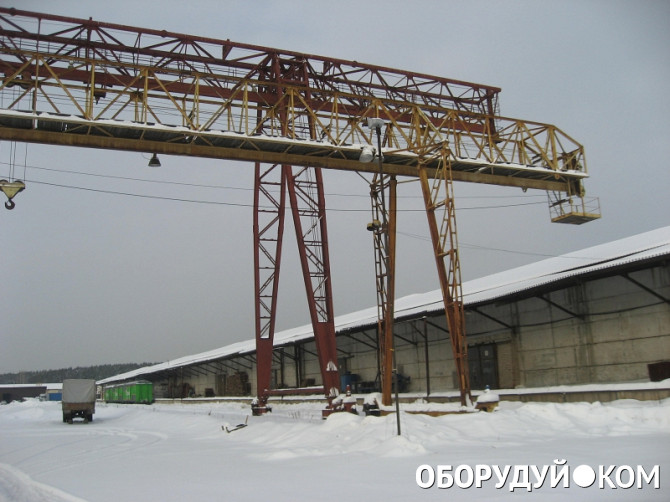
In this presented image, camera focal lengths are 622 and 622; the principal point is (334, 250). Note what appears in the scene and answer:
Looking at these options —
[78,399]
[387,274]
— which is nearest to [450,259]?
[387,274]

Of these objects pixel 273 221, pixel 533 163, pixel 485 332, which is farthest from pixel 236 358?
pixel 533 163

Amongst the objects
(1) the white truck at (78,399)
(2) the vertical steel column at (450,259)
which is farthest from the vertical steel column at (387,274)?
(1) the white truck at (78,399)

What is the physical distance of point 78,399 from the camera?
37.8 metres

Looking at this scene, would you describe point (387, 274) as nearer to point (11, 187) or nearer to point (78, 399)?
point (11, 187)

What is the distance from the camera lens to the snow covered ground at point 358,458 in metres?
9.20

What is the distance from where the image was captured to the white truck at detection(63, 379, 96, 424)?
37406mm

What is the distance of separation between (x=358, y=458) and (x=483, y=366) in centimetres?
1653

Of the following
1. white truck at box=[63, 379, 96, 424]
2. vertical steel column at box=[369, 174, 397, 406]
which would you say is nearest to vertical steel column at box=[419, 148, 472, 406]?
vertical steel column at box=[369, 174, 397, 406]

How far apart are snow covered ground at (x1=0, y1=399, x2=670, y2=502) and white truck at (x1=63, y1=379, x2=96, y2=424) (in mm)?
17054

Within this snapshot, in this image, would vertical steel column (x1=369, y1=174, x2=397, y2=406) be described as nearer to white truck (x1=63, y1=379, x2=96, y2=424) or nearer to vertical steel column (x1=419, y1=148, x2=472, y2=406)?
vertical steel column (x1=419, y1=148, x2=472, y2=406)

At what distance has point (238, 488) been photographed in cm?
999

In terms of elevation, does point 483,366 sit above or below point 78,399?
above

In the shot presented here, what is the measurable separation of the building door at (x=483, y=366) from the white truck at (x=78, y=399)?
23.5 metres

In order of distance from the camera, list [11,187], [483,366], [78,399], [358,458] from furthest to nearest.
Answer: [78,399], [483,366], [11,187], [358,458]
